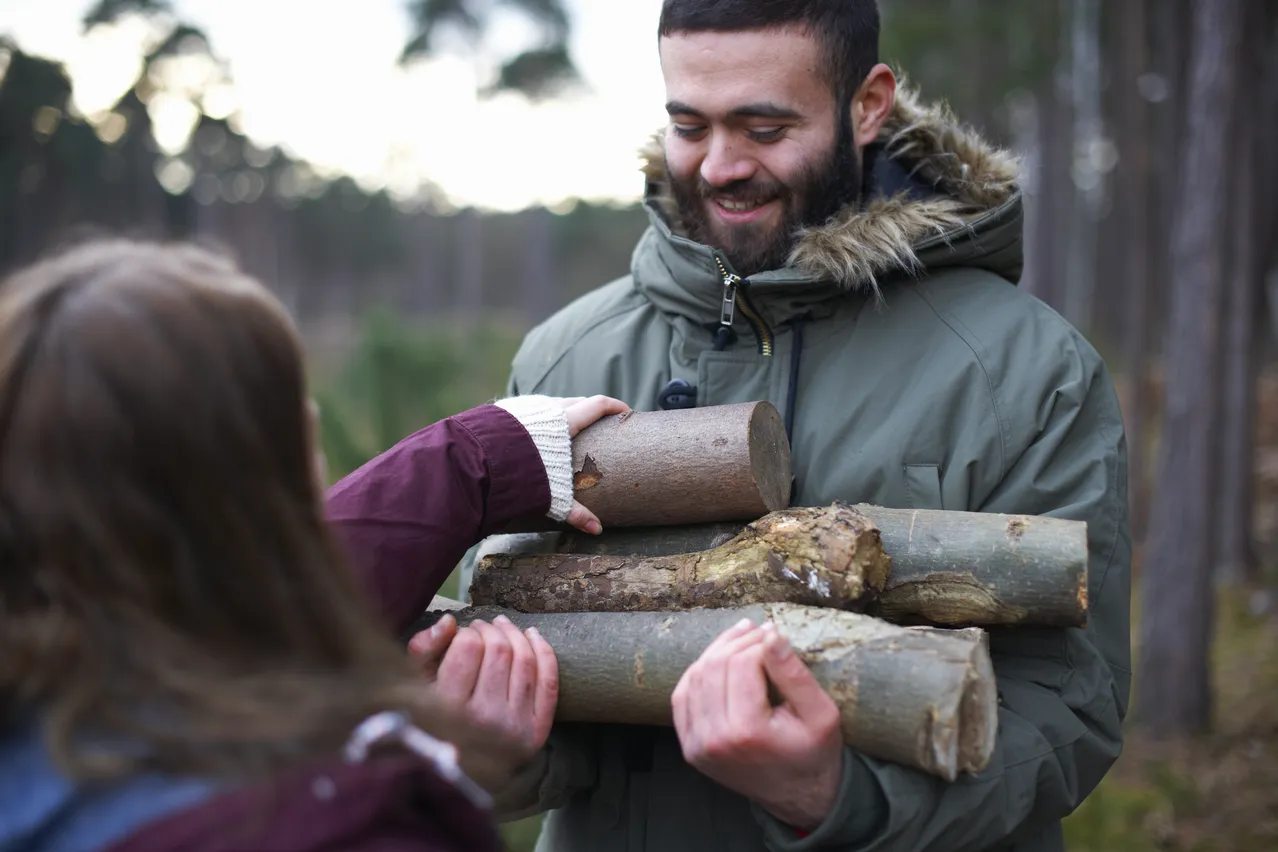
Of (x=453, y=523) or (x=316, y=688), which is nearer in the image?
(x=316, y=688)

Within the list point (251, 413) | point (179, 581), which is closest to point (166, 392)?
point (251, 413)

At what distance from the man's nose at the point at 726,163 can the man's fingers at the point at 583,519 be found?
847 millimetres

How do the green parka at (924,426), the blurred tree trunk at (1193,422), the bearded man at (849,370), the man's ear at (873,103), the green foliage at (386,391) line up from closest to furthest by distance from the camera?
the bearded man at (849,370), the green parka at (924,426), the man's ear at (873,103), the green foliage at (386,391), the blurred tree trunk at (1193,422)

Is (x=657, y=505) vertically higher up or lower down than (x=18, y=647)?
lower down

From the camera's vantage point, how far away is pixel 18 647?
3.75 ft

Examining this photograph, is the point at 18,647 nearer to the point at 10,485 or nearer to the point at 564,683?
the point at 10,485

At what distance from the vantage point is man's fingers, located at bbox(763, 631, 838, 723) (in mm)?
1746

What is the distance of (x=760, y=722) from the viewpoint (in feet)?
5.69

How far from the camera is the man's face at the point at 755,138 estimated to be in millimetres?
2445

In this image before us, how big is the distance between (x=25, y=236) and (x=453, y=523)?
21646 millimetres

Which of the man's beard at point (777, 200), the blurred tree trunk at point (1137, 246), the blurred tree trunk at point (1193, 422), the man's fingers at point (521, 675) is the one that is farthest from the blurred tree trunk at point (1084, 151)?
the man's fingers at point (521, 675)

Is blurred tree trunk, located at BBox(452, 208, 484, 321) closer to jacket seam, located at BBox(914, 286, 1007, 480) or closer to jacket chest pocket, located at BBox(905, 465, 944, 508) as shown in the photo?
jacket seam, located at BBox(914, 286, 1007, 480)

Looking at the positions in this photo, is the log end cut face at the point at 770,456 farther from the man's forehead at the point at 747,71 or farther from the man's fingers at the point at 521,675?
the man's forehead at the point at 747,71

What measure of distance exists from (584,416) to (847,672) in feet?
2.53
